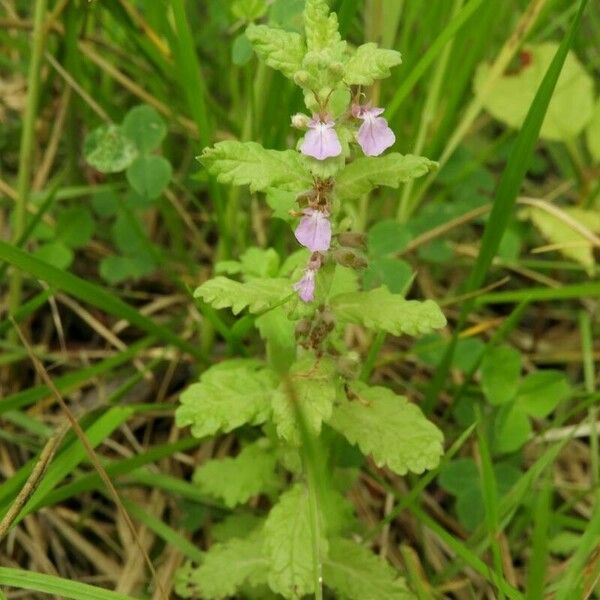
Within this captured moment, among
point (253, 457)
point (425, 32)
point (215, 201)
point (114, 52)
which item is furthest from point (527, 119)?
point (114, 52)

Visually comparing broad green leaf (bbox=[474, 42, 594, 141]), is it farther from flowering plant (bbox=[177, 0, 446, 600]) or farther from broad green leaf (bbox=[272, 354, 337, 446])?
broad green leaf (bbox=[272, 354, 337, 446])

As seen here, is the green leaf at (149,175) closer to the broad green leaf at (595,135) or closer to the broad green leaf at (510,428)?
the broad green leaf at (510,428)

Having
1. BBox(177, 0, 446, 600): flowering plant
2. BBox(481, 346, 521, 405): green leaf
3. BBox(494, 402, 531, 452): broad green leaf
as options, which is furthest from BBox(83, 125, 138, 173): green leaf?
BBox(494, 402, 531, 452): broad green leaf

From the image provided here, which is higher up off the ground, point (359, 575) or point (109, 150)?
point (109, 150)

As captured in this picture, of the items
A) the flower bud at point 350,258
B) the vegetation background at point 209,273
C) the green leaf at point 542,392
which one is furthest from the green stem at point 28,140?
the green leaf at point 542,392

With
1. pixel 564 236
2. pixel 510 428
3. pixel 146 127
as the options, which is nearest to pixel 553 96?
pixel 564 236

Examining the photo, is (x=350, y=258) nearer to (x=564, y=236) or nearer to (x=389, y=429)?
(x=389, y=429)
